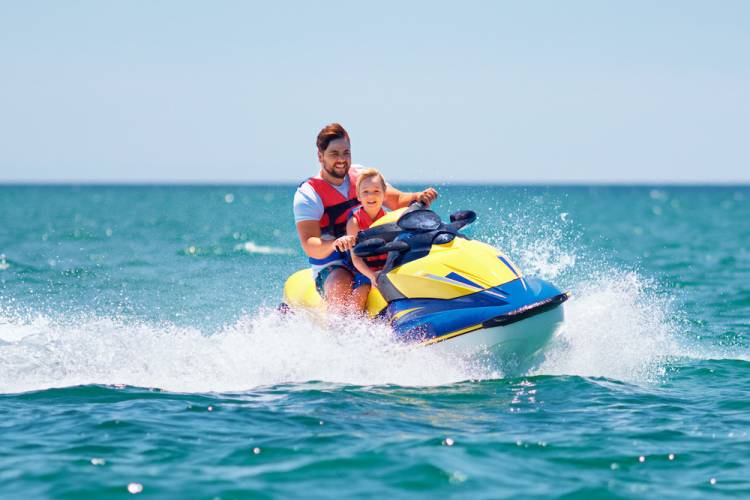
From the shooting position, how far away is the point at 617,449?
486 centimetres

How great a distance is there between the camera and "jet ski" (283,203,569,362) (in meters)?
6.01

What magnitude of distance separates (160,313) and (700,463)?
6862 mm

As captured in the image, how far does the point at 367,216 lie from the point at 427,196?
0.46 meters

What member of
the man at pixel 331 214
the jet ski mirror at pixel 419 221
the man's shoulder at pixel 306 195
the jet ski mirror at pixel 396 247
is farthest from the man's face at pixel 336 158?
the jet ski mirror at pixel 396 247

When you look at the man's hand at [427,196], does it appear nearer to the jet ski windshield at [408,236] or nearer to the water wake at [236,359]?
the jet ski windshield at [408,236]

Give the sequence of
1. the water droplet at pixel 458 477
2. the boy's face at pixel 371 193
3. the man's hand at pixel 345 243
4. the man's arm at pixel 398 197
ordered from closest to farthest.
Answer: the water droplet at pixel 458 477, the man's hand at pixel 345 243, the boy's face at pixel 371 193, the man's arm at pixel 398 197

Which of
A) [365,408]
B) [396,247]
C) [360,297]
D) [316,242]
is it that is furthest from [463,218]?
[365,408]

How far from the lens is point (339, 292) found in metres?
6.58

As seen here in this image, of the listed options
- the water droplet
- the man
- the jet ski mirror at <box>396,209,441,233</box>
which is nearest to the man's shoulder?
the man

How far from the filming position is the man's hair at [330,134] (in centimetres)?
672

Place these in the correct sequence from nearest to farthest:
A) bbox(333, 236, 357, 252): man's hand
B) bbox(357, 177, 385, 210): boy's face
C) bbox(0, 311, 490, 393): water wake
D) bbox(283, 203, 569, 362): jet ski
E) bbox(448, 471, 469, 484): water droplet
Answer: bbox(448, 471, 469, 484): water droplet < bbox(283, 203, 569, 362): jet ski < bbox(0, 311, 490, 393): water wake < bbox(333, 236, 357, 252): man's hand < bbox(357, 177, 385, 210): boy's face

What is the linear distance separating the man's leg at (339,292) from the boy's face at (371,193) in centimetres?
52

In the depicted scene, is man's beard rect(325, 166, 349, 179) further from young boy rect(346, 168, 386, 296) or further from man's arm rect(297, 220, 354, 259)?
man's arm rect(297, 220, 354, 259)

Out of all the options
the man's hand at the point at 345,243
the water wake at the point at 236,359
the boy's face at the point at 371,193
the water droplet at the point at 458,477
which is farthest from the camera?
the boy's face at the point at 371,193
